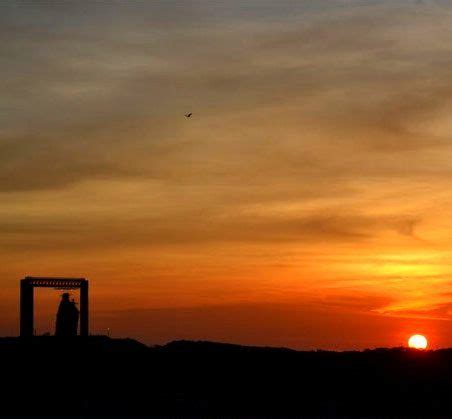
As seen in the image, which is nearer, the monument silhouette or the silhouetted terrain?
the silhouetted terrain

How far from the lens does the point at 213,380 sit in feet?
145

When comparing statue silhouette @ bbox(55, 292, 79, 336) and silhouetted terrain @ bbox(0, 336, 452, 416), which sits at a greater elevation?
statue silhouette @ bbox(55, 292, 79, 336)

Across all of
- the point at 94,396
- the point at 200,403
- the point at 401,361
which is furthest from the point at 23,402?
the point at 401,361

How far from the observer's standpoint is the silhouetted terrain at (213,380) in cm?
4050

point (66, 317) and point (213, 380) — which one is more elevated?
point (66, 317)

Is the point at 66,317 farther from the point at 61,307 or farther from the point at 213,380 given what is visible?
the point at 213,380

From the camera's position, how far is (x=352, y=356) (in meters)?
47.2

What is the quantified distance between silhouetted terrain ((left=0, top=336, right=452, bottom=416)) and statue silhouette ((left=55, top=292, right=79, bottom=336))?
7.77 ft

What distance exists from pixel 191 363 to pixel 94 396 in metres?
6.12

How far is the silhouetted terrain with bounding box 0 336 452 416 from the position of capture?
133 feet

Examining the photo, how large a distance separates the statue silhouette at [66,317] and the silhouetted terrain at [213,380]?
2.37 metres

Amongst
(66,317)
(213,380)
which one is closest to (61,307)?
(66,317)

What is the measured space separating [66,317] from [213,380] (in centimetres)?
1153

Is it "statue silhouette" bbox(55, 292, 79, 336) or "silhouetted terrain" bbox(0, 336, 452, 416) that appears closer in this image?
"silhouetted terrain" bbox(0, 336, 452, 416)
